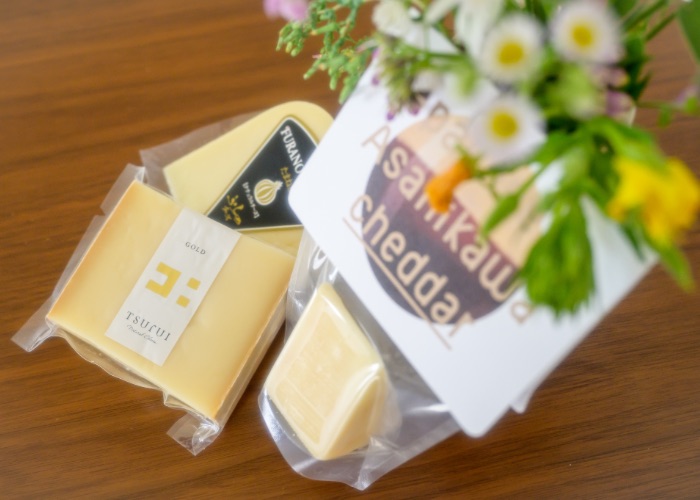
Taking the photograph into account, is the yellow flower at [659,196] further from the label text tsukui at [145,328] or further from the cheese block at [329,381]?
the label text tsukui at [145,328]

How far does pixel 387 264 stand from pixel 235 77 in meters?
0.39

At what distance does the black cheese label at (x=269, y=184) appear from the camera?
627 mm

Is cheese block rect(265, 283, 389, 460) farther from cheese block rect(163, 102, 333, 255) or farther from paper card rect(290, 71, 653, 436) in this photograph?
cheese block rect(163, 102, 333, 255)

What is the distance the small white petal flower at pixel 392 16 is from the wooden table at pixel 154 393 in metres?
0.35

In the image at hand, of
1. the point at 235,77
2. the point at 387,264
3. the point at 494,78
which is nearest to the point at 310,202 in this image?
the point at 387,264

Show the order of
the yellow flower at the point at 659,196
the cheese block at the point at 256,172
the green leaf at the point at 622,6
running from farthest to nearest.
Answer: the cheese block at the point at 256,172 < the green leaf at the point at 622,6 < the yellow flower at the point at 659,196

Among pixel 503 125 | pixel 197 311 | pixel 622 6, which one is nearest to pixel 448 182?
pixel 503 125

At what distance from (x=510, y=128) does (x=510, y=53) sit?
3 cm

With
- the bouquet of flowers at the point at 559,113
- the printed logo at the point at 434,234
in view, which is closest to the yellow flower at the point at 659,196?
the bouquet of flowers at the point at 559,113

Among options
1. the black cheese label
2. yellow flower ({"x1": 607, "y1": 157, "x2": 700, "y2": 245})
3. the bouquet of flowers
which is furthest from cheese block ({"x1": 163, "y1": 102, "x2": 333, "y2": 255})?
yellow flower ({"x1": 607, "y1": 157, "x2": 700, "y2": 245})

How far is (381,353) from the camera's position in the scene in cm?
45

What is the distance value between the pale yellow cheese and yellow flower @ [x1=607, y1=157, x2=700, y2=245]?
1.25 feet

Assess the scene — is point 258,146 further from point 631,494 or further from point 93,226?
point 631,494

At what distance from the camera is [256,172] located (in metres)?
0.64
